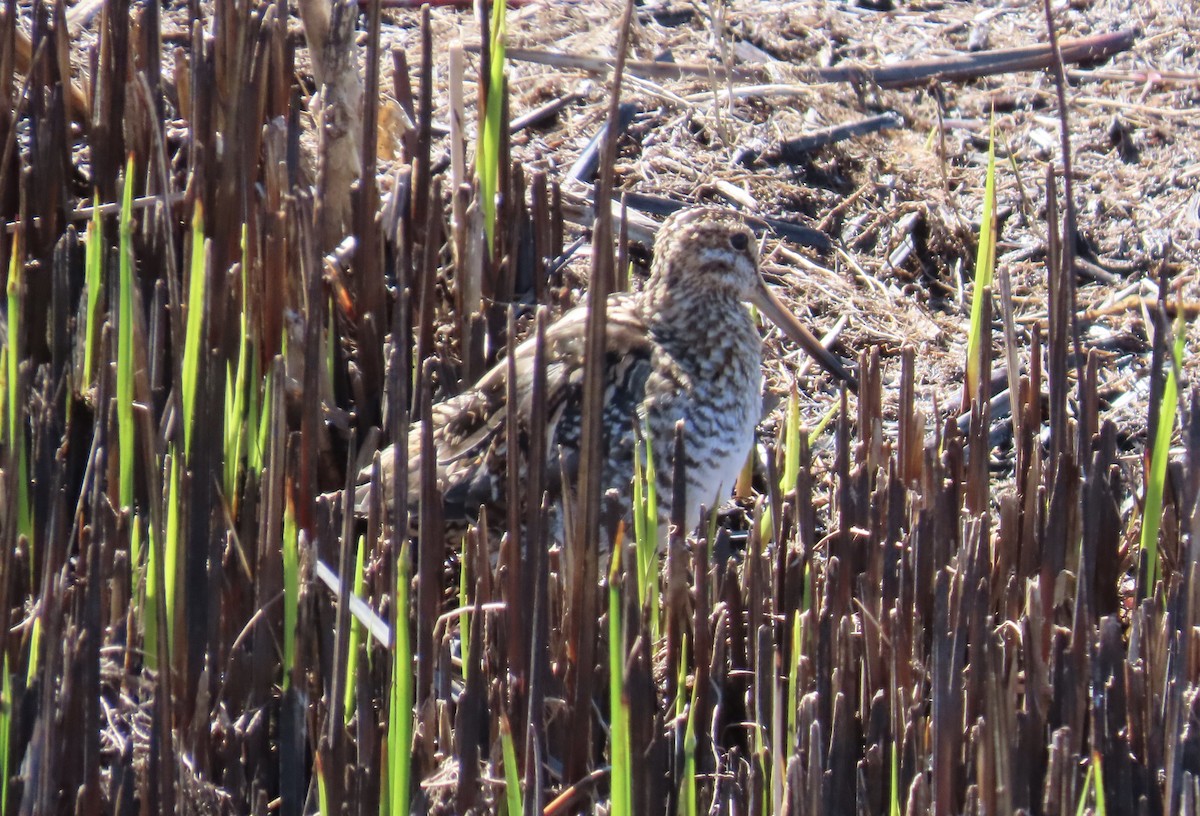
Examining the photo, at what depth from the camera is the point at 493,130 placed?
12.3ft

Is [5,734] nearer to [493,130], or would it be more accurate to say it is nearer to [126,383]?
[126,383]

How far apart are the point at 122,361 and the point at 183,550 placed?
0.36 meters

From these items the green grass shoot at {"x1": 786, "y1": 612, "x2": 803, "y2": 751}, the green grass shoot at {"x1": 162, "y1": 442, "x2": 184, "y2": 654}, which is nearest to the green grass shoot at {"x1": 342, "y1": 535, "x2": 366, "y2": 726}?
the green grass shoot at {"x1": 162, "y1": 442, "x2": 184, "y2": 654}

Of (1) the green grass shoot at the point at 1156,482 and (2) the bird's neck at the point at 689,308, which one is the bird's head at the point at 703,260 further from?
(1) the green grass shoot at the point at 1156,482

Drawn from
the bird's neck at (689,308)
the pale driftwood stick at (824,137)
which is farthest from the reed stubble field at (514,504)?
the bird's neck at (689,308)

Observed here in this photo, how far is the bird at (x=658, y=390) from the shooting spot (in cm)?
361

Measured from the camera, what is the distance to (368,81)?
271cm

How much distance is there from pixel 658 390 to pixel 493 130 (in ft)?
2.25

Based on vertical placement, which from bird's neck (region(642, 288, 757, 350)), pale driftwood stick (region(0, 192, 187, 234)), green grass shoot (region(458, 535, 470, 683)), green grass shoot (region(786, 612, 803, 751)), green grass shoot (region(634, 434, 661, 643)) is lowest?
green grass shoot (region(786, 612, 803, 751))

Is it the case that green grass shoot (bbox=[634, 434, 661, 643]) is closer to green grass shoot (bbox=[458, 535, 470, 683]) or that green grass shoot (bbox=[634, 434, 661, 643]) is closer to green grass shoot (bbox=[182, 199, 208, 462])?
green grass shoot (bbox=[458, 535, 470, 683])

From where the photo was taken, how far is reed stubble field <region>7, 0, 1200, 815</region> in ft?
7.32

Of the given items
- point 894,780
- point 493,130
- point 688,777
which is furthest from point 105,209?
point 894,780

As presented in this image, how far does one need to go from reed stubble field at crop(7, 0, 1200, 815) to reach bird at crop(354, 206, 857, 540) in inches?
4.8


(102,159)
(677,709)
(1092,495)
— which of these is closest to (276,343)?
(102,159)
